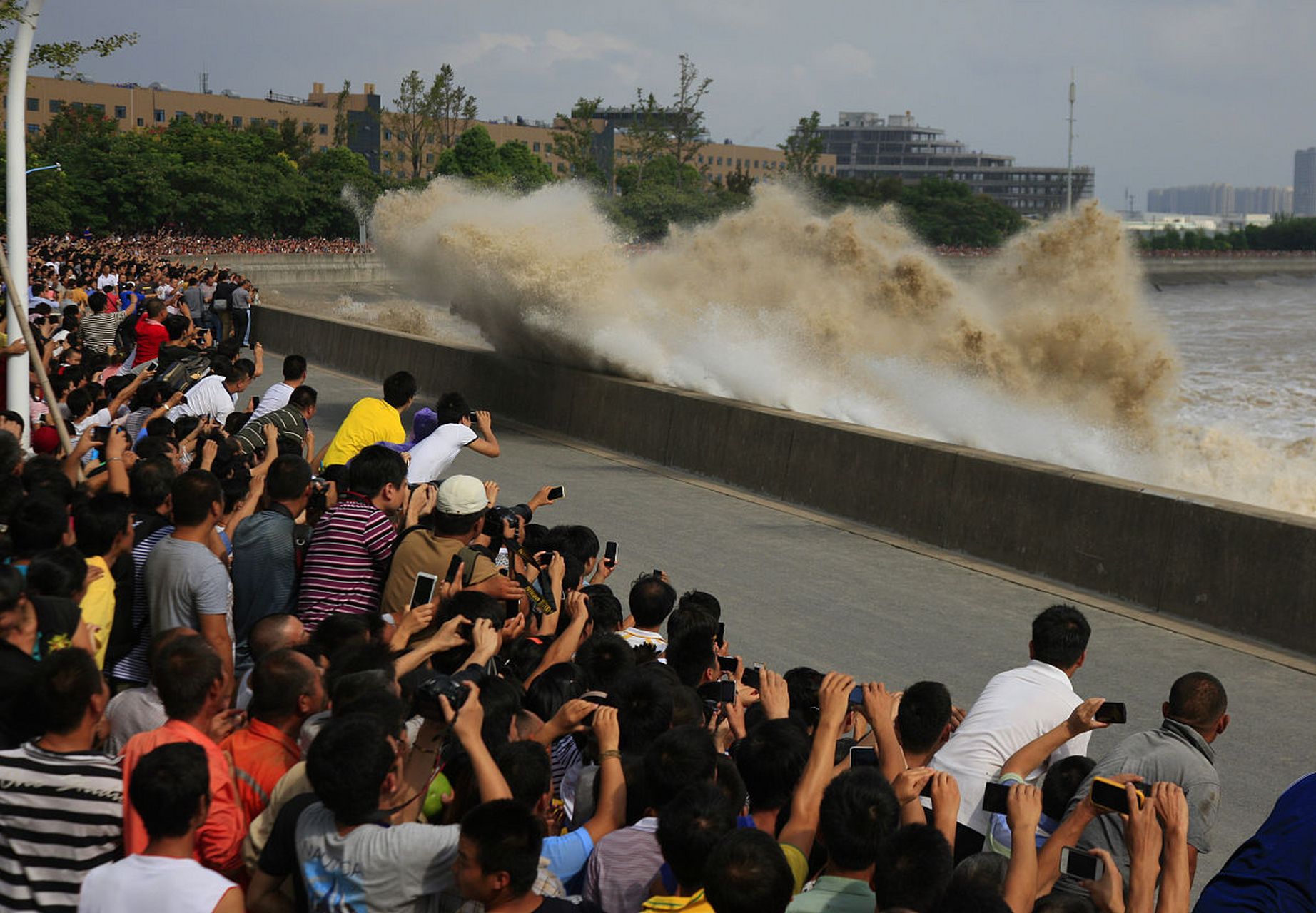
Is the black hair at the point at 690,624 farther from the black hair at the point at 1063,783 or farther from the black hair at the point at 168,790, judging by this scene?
the black hair at the point at 168,790

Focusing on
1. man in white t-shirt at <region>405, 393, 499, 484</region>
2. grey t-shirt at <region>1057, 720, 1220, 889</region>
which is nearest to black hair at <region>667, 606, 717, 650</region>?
grey t-shirt at <region>1057, 720, 1220, 889</region>

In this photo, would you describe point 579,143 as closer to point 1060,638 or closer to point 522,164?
point 522,164

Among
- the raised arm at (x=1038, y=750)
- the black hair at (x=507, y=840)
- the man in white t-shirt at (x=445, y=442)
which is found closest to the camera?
the black hair at (x=507, y=840)

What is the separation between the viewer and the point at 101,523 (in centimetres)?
612

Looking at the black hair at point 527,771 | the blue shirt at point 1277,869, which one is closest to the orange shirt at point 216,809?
the black hair at point 527,771

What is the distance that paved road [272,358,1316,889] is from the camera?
7.52 metres

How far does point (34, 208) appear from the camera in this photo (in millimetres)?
64062

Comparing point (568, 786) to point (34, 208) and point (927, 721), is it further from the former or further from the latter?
point (34, 208)

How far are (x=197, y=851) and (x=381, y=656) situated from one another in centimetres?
114

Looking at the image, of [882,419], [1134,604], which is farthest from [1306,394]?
[1134,604]

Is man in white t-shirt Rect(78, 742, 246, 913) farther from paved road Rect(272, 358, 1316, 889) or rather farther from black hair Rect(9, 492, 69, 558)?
paved road Rect(272, 358, 1316, 889)

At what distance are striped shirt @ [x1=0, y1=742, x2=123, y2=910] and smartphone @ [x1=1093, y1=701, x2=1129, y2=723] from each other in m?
2.99

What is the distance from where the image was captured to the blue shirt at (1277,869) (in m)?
2.62

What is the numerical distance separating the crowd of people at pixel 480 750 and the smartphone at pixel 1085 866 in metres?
0.01
